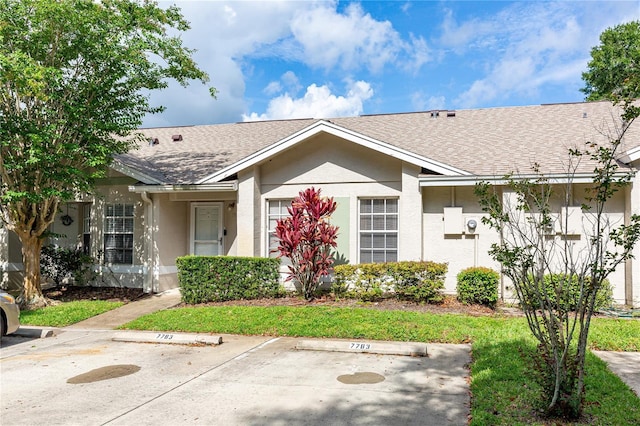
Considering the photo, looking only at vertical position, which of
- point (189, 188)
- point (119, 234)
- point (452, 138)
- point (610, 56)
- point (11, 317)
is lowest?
point (11, 317)

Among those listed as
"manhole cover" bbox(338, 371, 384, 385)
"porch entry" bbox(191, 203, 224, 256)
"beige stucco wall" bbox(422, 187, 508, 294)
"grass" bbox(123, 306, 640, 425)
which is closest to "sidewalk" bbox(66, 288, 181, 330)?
"grass" bbox(123, 306, 640, 425)

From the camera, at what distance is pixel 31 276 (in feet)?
38.3

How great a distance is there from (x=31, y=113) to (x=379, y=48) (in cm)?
956

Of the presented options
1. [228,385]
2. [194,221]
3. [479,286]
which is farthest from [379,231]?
[228,385]

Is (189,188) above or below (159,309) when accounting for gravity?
above

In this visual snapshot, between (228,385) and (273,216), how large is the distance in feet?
25.0

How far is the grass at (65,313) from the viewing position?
10.1 m

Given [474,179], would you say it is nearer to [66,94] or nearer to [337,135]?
[337,135]

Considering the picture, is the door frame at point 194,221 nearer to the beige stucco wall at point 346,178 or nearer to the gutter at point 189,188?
the gutter at point 189,188

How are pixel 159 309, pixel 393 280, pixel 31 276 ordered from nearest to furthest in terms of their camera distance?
1. pixel 393 280
2. pixel 159 309
3. pixel 31 276

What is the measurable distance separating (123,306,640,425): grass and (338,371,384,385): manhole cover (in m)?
1.18

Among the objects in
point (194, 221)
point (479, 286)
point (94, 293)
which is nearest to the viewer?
point (479, 286)

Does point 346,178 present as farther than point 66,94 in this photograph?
Yes

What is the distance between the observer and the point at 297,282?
40.6 feet
